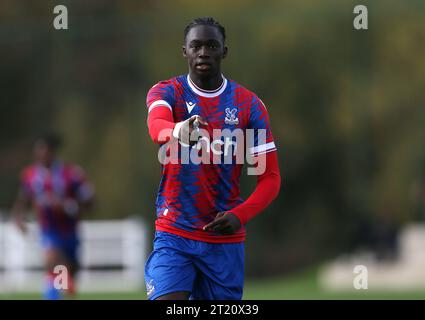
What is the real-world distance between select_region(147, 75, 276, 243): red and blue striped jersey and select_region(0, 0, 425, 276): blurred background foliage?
12132mm

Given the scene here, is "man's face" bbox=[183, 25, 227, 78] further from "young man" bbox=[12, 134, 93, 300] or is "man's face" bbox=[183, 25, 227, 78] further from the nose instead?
"young man" bbox=[12, 134, 93, 300]

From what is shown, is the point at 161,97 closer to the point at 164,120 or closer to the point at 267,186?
the point at 164,120

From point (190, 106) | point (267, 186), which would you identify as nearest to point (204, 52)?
point (190, 106)

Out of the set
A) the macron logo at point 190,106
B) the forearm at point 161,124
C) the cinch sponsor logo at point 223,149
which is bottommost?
the cinch sponsor logo at point 223,149

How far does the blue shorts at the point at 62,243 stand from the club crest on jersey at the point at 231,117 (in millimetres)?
7043

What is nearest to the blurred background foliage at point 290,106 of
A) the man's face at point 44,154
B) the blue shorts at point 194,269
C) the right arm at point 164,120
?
the man's face at point 44,154

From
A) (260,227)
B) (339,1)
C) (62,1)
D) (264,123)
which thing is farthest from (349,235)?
(264,123)

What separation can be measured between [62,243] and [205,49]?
7.25 metres

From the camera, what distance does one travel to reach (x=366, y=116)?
64.2ft

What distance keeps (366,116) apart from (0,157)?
329 inches

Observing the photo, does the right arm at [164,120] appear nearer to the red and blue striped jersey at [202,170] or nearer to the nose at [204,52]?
the red and blue striped jersey at [202,170]

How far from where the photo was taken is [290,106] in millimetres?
21391

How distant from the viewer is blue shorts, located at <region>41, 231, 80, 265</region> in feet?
43.0

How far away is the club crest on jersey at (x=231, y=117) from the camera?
640cm
